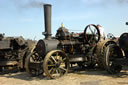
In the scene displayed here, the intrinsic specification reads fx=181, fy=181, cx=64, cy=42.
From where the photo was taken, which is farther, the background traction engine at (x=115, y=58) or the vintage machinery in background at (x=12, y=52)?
the vintage machinery in background at (x=12, y=52)

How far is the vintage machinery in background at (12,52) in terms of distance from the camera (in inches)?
328

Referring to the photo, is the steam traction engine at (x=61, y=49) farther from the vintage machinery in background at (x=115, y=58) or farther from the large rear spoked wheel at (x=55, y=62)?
the vintage machinery in background at (x=115, y=58)

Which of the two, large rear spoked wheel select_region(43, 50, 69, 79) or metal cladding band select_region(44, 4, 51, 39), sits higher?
metal cladding band select_region(44, 4, 51, 39)

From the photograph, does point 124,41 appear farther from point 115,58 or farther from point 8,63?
point 8,63

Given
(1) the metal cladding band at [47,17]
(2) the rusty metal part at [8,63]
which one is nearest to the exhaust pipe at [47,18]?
(1) the metal cladding band at [47,17]

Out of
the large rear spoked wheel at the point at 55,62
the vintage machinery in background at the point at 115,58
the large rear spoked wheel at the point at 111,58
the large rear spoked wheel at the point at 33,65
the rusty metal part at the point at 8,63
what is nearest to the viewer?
the large rear spoked wheel at the point at 55,62

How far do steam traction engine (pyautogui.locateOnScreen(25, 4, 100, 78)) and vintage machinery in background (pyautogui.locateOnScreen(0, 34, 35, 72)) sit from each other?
1073mm

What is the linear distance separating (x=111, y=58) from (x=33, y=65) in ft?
10.2

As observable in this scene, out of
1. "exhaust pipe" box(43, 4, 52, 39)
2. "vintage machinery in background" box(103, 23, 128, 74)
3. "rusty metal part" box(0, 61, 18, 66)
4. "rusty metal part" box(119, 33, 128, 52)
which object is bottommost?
"rusty metal part" box(0, 61, 18, 66)

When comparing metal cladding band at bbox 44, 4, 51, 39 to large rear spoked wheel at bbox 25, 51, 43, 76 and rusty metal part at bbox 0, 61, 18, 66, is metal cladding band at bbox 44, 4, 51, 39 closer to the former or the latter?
large rear spoked wheel at bbox 25, 51, 43, 76

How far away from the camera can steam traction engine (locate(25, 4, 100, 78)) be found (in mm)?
6777

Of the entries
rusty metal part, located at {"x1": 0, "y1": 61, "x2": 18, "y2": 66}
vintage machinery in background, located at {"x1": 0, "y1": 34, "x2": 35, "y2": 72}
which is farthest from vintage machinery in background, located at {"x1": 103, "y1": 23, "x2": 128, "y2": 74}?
rusty metal part, located at {"x1": 0, "y1": 61, "x2": 18, "y2": 66}

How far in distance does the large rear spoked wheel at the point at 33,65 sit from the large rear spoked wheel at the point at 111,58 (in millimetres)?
2517

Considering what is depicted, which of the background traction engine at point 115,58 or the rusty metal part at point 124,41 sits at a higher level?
the rusty metal part at point 124,41
